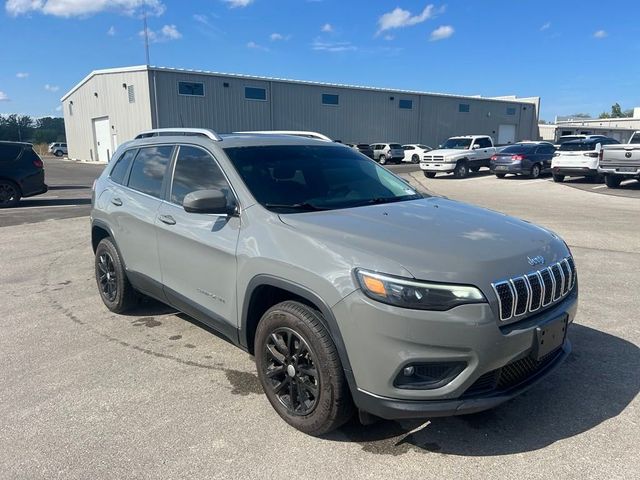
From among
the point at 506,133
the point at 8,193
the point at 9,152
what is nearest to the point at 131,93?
the point at 9,152

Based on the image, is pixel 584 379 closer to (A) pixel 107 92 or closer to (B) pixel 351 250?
(B) pixel 351 250

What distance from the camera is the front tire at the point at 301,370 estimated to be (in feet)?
8.96

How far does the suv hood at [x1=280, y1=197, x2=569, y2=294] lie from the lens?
2.57m

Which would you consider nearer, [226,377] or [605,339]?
[226,377]

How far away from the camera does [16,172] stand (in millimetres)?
13969

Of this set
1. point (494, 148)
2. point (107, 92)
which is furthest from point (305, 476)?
point (107, 92)

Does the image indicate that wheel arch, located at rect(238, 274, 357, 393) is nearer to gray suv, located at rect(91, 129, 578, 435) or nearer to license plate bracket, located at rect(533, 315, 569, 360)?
gray suv, located at rect(91, 129, 578, 435)

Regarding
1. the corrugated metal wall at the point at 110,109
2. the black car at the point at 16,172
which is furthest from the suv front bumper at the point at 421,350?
the corrugated metal wall at the point at 110,109

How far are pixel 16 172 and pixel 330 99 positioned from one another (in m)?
31.1

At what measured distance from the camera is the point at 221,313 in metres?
3.52

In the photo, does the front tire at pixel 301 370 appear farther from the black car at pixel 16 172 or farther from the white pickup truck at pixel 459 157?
the white pickup truck at pixel 459 157

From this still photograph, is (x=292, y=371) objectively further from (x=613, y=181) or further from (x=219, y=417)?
(x=613, y=181)

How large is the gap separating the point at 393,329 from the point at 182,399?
1.75m

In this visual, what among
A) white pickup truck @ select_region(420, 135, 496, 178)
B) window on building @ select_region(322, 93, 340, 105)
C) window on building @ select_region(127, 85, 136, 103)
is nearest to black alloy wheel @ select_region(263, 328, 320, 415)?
white pickup truck @ select_region(420, 135, 496, 178)
